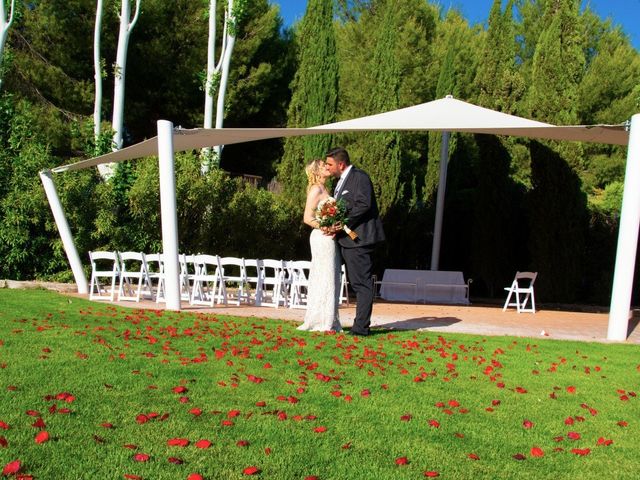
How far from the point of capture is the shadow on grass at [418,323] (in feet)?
25.7

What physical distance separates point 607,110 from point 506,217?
9668 millimetres

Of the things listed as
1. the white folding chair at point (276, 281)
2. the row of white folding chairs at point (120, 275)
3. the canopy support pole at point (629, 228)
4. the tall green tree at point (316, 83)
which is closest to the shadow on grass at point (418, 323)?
the white folding chair at point (276, 281)

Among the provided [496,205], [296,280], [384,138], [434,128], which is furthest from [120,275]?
[496,205]

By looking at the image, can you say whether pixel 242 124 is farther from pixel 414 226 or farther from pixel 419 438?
pixel 419 438

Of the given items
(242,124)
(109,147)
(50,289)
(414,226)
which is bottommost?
(50,289)

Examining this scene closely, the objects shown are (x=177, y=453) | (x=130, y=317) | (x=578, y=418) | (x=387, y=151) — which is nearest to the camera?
(x=177, y=453)

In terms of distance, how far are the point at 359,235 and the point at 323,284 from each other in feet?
1.93

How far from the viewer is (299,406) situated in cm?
377

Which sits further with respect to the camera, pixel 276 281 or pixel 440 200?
pixel 440 200

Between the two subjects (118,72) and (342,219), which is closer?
(342,219)

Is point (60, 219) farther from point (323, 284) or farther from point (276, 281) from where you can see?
point (323, 284)

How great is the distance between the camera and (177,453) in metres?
2.86

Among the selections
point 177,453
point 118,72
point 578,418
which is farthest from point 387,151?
point 177,453

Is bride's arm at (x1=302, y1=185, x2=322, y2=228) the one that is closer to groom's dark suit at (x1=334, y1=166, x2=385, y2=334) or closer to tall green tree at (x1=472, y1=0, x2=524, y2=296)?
groom's dark suit at (x1=334, y1=166, x2=385, y2=334)
